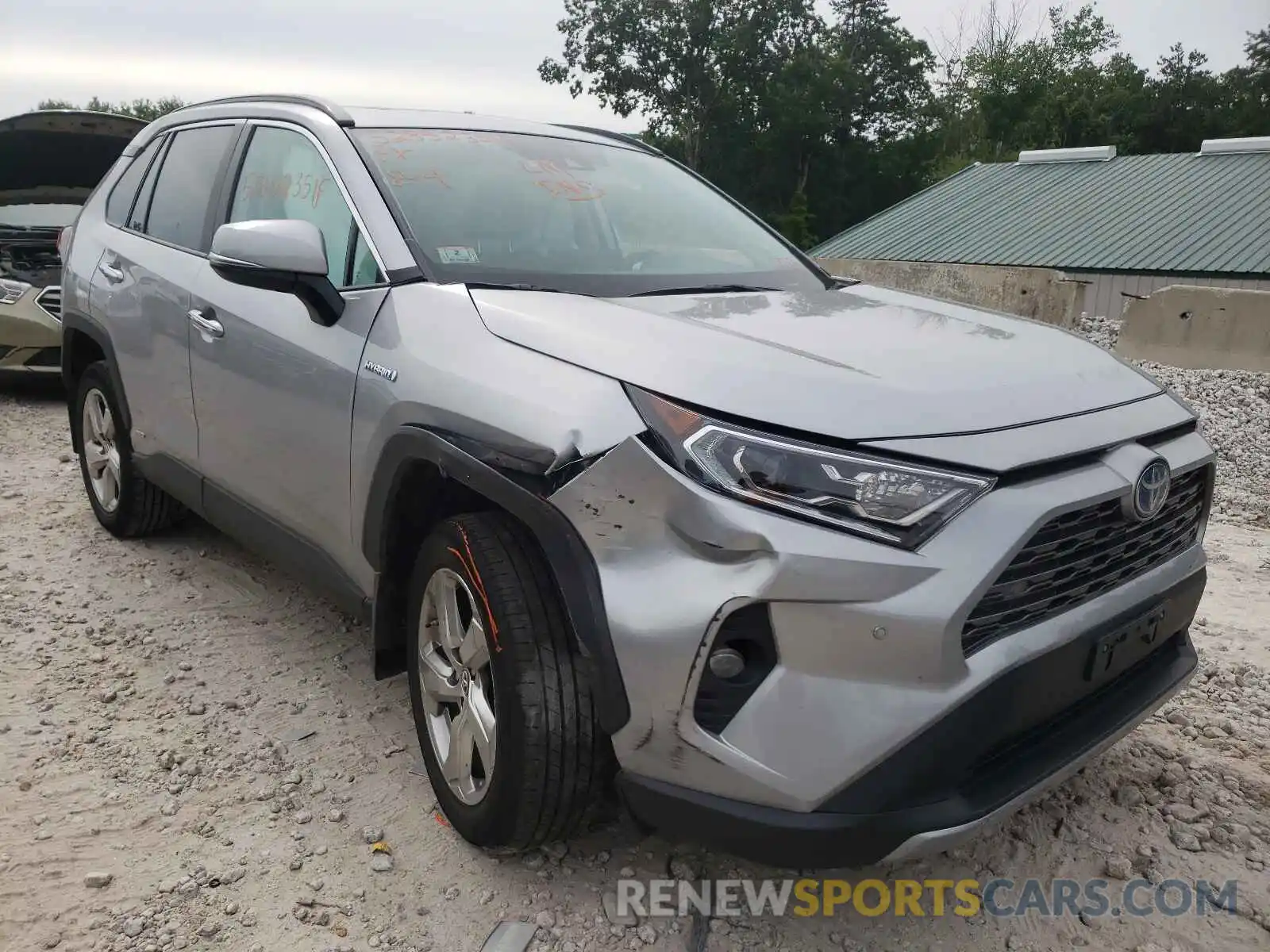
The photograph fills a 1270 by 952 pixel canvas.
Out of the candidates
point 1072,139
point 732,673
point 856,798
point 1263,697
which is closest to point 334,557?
point 732,673

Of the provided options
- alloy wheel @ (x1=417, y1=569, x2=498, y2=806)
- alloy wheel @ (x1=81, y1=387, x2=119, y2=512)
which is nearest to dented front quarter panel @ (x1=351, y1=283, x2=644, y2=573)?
alloy wheel @ (x1=417, y1=569, x2=498, y2=806)

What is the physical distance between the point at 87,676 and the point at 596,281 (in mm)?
2159

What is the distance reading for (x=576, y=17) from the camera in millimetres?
53812

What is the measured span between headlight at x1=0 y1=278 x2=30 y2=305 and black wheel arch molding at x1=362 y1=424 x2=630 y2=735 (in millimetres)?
6159

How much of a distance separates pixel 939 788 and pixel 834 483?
59 cm

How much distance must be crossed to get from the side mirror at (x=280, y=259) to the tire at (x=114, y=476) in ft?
6.25

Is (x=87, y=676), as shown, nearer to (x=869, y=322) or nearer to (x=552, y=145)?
(x=552, y=145)

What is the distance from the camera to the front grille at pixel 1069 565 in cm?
183

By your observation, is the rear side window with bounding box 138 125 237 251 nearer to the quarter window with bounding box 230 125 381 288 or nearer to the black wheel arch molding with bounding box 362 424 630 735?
the quarter window with bounding box 230 125 381 288

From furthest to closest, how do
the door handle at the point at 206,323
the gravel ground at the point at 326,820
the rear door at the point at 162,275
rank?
the rear door at the point at 162,275
the door handle at the point at 206,323
the gravel ground at the point at 326,820

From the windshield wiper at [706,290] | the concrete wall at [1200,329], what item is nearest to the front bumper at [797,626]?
the windshield wiper at [706,290]

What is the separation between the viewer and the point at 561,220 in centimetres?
299

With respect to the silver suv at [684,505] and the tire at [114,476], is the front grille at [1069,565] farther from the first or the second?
the tire at [114,476]

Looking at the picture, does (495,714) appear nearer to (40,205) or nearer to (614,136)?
(614,136)
